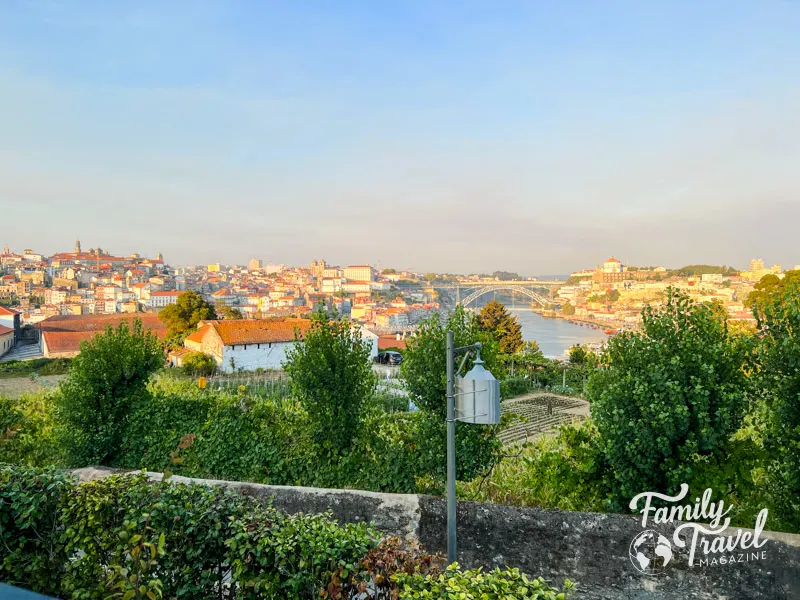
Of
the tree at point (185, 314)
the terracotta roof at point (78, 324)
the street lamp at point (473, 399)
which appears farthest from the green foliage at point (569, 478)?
the terracotta roof at point (78, 324)

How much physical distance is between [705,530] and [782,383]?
156 centimetres

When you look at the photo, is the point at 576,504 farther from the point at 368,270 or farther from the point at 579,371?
the point at 368,270

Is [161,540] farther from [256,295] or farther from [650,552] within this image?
[256,295]

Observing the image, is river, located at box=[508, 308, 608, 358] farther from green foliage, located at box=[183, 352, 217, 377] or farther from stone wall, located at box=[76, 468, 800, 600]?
stone wall, located at box=[76, 468, 800, 600]

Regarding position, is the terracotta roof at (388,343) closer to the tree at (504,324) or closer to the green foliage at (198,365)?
the tree at (504,324)

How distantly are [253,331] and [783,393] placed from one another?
27346 millimetres

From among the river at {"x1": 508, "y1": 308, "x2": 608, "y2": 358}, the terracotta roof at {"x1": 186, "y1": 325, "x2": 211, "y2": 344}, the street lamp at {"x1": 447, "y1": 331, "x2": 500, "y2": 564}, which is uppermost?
the street lamp at {"x1": 447, "y1": 331, "x2": 500, "y2": 564}

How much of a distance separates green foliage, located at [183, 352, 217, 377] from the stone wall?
819 inches

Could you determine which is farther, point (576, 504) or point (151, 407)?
point (151, 407)

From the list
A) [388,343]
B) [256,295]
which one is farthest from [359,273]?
[388,343]

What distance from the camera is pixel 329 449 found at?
6.55m

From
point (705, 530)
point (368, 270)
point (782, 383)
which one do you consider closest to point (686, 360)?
point (782, 383)

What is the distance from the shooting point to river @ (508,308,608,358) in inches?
2030

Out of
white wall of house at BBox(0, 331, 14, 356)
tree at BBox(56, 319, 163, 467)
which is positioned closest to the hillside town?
white wall of house at BBox(0, 331, 14, 356)
